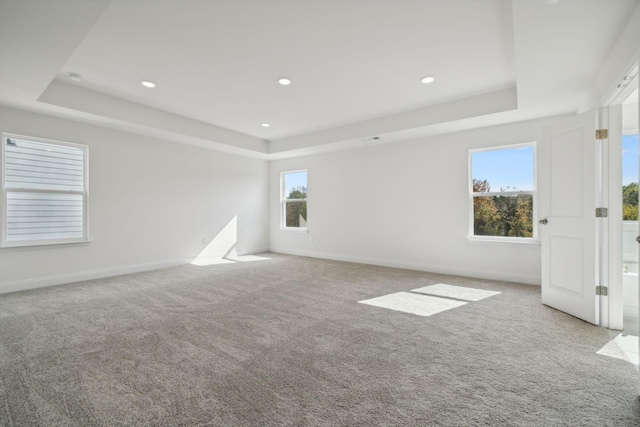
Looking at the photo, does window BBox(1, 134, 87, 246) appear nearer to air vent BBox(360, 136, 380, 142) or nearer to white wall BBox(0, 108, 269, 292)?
white wall BBox(0, 108, 269, 292)

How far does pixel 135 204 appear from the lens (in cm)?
501

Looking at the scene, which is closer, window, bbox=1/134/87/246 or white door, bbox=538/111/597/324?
white door, bbox=538/111/597/324

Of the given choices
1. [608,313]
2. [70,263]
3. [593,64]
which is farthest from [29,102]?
[608,313]

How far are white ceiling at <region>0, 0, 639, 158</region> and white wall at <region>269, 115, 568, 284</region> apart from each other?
417 millimetres

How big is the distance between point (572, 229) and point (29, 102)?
6413 millimetres

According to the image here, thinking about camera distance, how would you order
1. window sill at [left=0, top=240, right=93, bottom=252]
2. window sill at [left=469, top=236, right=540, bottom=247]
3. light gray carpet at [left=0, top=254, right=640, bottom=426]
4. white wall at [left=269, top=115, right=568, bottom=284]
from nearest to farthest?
light gray carpet at [left=0, top=254, right=640, bottom=426]
window sill at [left=0, top=240, right=93, bottom=252]
window sill at [left=469, top=236, right=540, bottom=247]
white wall at [left=269, top=115, right=568, bottom=284]

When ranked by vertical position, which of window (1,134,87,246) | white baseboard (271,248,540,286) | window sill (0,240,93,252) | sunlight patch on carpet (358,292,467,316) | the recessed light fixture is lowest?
sunlight patch on carpet (358,292,467,316)

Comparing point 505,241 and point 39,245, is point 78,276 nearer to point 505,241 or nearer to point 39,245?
point 39,245

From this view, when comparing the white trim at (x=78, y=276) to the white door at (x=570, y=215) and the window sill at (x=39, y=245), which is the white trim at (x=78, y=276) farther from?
the white door at (x=570, y=215)

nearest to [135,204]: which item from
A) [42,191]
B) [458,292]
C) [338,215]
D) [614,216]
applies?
[42,191]

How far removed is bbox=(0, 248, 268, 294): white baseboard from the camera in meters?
3.88

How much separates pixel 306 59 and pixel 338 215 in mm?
3690

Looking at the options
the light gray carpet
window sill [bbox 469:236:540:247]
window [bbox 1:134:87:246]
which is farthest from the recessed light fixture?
window sill [bbox 469:236:540:247]

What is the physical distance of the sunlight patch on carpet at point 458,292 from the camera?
3639 millimetres
